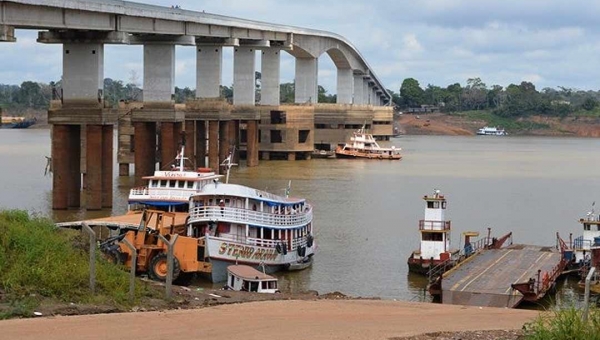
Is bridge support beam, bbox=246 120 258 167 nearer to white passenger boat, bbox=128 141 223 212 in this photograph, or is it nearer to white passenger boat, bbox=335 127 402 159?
white passenger boat, bbox=335 127 402 159

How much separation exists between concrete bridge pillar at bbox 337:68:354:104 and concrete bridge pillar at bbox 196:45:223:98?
57931 mm

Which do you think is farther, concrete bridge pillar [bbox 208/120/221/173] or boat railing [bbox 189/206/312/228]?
concrete bridge pillar [bbox 208/120/221/173]

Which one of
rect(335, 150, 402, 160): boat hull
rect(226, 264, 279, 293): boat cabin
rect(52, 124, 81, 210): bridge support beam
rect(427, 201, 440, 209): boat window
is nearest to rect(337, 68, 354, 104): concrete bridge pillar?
rect(335, 150, 402, 160): boat hull

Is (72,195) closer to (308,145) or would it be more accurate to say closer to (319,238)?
(319,238)

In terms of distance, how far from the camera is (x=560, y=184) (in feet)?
259

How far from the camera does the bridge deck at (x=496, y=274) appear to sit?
3256 centimetres

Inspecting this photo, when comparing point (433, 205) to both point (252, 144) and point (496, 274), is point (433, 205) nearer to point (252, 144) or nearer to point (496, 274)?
point (496, 274)

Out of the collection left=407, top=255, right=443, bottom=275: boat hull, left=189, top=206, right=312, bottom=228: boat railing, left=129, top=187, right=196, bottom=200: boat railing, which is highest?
left=129, top=187, right=196, bottom=200: boat railing

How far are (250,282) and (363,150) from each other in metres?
77.1

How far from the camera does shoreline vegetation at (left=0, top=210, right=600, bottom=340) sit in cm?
2194

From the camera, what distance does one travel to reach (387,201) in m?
63.0

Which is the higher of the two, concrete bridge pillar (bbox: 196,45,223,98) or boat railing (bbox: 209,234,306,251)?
concrete bridge pillar (bbox: 196,45,223,98)

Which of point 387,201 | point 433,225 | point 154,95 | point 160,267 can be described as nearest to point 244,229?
point 160,267

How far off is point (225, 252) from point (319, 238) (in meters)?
10.9
